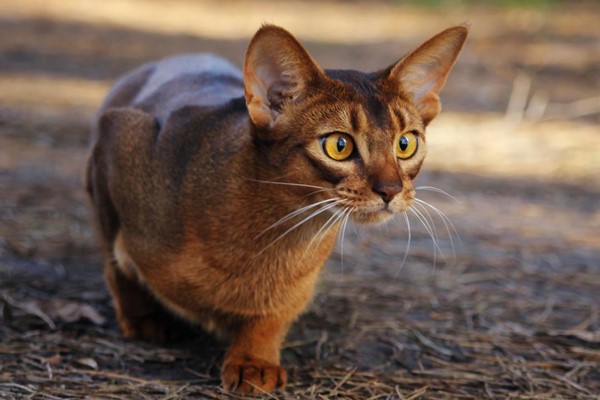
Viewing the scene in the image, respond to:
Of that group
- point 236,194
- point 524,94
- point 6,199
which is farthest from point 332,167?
point 524,94

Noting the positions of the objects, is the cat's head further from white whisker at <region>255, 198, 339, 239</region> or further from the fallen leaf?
the fallen leaf

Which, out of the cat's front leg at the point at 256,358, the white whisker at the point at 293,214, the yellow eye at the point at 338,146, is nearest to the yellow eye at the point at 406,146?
the yellow eye at the point at 338,146

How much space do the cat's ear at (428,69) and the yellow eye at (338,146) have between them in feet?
1.00

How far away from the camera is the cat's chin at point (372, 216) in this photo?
93.6 inches

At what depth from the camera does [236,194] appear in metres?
2.62

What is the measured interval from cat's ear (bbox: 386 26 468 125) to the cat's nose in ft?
1.41

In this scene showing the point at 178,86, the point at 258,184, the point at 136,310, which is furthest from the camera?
the point at 178,86

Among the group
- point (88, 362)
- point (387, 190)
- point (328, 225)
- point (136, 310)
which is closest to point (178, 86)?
point (136, 310)

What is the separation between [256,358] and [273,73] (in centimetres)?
87

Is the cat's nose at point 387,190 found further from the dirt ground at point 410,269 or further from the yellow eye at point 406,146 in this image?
the dirt ground at point 410,269

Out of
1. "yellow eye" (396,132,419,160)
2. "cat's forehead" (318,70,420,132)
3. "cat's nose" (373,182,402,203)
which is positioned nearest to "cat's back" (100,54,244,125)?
"cat's forehead" (318,70,420,132)

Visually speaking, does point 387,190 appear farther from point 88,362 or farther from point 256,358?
point 88,362

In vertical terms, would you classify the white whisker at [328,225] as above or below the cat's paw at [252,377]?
above

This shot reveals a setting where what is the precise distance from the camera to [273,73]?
8.26 ft
